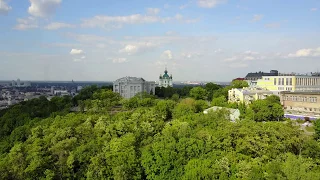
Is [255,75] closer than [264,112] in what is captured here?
No

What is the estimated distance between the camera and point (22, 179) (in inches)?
1163

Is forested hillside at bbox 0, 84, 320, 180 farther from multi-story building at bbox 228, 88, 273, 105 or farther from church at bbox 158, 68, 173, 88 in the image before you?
church at bbox 158, 68, 173, 88

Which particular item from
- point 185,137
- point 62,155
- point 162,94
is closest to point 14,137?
point 62,155

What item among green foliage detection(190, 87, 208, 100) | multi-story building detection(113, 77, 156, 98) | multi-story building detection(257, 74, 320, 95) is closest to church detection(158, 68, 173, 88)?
multi-story building detection(113, 77, 156, 98)

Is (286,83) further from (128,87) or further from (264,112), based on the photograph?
(128,87)

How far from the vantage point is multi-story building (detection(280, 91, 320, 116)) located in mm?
59047

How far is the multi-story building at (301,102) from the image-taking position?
194ft

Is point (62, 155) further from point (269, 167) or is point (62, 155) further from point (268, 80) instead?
point (268, 80)

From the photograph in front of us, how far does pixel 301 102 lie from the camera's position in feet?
204

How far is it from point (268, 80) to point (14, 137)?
199ft

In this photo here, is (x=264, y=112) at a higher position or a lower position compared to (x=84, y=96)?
lower

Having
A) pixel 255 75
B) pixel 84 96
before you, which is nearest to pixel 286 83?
pixel 255 75

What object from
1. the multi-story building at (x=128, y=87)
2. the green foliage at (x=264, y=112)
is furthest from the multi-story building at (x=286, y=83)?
the multi-story building at (x=128, y=87)

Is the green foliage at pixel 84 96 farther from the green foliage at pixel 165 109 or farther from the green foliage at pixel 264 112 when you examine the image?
the green foliage at pixel 264 112
